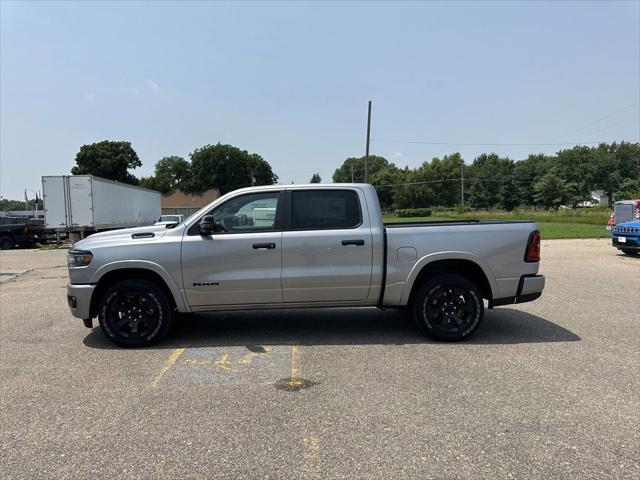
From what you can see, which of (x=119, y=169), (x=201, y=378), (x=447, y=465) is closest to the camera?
(x=447, y=465)

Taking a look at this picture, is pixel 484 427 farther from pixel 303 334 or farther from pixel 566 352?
pixel 303 334

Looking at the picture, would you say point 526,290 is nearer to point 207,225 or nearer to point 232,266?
point 232,266

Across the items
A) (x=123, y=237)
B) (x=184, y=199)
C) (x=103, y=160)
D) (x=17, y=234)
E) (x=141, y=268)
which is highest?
(x=103, y=160)

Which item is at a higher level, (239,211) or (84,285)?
(239,211)

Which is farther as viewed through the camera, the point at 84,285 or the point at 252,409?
the point at 84,285

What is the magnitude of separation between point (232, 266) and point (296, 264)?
75 cm

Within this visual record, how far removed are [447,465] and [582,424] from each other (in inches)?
51.0

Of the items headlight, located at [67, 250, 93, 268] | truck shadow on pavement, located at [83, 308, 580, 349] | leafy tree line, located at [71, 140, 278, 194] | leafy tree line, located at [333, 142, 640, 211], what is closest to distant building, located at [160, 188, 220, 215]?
leafy tree line, located at [71, 140, 278, 194]

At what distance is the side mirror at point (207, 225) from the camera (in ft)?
18.5

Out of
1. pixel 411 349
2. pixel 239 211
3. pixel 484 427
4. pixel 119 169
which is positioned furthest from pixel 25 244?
pixel 119 169

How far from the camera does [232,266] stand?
571 centimetres

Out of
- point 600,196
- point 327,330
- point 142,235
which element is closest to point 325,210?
point 327,330

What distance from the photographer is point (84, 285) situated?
570 cm

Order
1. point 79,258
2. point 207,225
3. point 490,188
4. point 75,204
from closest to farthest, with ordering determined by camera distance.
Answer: point 207,225 < point 79,258 < point 75,204 < point 490,188
